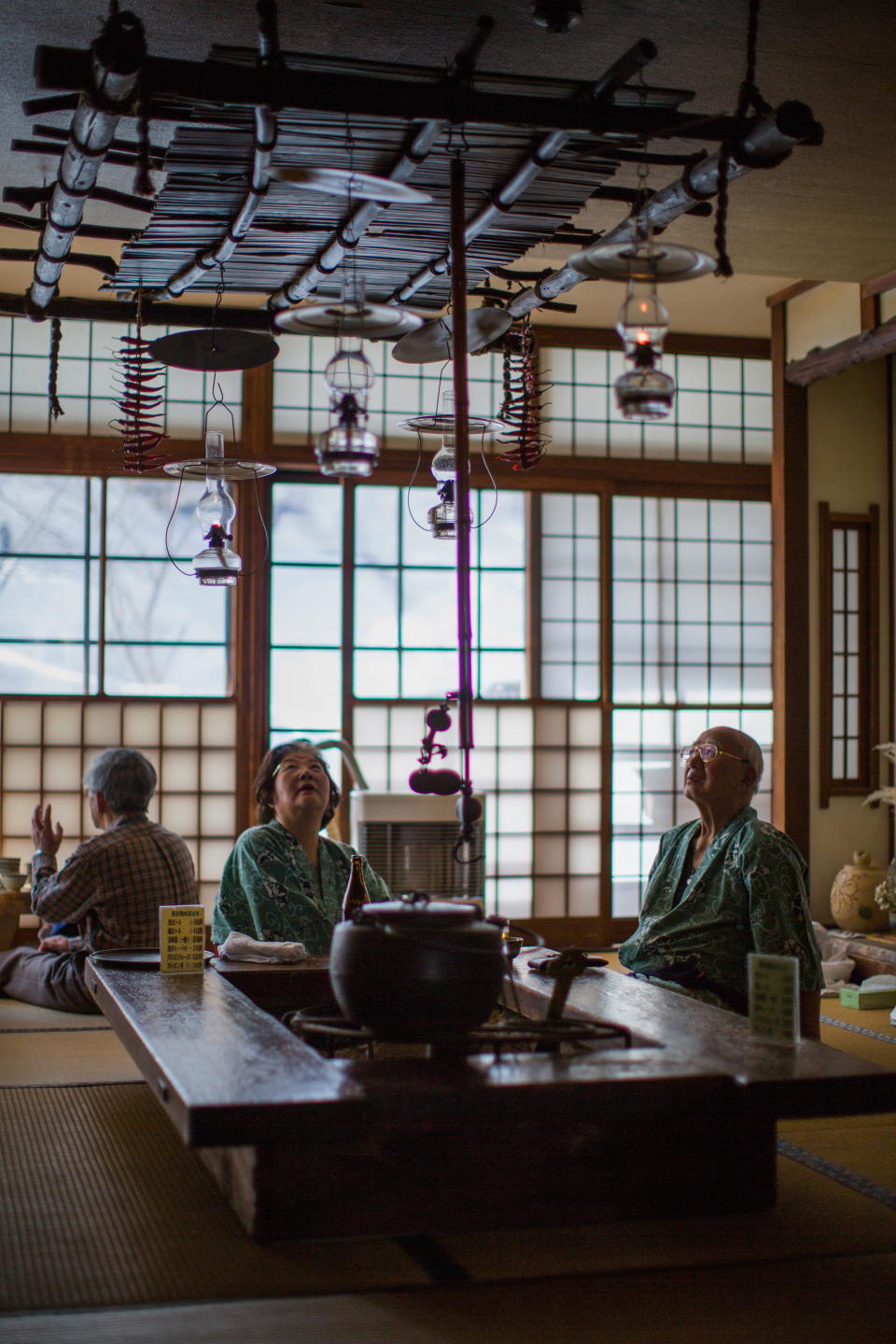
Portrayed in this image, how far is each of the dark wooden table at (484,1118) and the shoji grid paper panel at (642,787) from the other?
4.32 metres

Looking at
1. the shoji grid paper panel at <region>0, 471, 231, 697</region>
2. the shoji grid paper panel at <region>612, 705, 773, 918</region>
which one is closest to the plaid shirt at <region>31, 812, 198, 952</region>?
the shoji grid paper panel at <region>0, 471, 231, 697</region>

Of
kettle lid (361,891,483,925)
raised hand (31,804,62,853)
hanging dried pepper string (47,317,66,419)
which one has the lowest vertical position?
raised hand (31,804,62,853)

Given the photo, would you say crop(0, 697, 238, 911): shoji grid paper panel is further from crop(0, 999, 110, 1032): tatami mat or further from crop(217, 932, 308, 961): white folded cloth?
crop(217, 932, 308, 961): white folded cloth

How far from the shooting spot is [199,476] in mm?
3607

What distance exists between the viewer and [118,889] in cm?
480

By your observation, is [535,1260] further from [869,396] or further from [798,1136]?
[869,396]

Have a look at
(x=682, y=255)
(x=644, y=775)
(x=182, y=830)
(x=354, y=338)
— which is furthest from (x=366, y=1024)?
(x=644, y=775)

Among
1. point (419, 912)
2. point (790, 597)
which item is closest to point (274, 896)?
point (419, 912)

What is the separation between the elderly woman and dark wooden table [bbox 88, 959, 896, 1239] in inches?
37.7

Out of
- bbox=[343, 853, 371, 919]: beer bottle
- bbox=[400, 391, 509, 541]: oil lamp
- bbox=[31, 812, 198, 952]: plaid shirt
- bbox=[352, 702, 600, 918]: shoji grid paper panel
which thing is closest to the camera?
bbox=[400, 391, 509, 541]: oil lamp

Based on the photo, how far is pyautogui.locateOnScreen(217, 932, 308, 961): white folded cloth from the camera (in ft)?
12.5

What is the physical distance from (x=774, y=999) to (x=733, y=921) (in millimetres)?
874

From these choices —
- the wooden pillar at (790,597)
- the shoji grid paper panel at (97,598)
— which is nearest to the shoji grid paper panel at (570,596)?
the wooden pillar at (790,597)

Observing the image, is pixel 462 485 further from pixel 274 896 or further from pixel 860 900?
pixel 860 900
